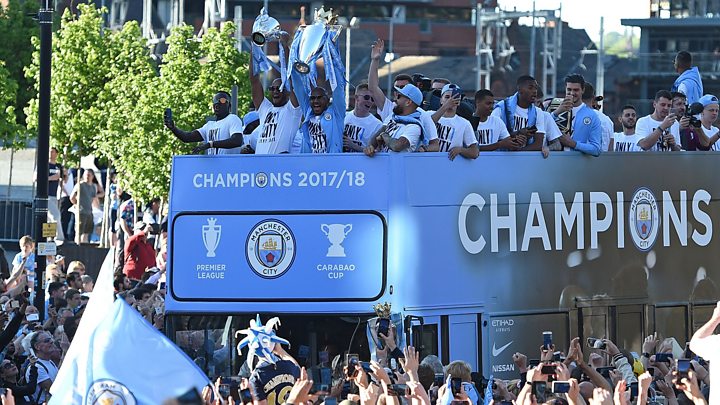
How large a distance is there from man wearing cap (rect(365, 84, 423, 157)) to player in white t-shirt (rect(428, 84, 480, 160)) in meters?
0.33

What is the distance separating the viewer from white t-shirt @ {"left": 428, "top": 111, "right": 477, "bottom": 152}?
608 inches

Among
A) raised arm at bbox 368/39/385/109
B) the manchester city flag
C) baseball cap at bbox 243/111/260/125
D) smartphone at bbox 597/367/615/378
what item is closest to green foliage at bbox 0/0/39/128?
baseball cap at bbox 243/111/260/125

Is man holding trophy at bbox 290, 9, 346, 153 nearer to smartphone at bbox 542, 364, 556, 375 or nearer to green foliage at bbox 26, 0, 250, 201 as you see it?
smartphone at bbox 542, 364, 556, 375

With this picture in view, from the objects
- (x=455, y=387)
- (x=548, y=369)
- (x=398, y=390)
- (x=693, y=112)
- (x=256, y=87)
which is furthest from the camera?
(x=693, y=112)

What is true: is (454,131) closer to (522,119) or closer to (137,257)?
(522,119)

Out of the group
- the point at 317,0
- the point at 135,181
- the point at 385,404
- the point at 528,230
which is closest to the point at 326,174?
the point at 528,230

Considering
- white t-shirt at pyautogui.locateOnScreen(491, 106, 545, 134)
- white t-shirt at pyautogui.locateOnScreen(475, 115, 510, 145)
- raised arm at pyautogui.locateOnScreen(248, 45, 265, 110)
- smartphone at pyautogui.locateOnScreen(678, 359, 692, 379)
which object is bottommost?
smartphone at pyautogui.locateOnScreen(678, 359, 692, 379)

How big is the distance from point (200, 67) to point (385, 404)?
30876mm

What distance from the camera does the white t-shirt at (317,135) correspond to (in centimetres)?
1560

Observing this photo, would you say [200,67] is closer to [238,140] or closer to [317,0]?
[238,140]

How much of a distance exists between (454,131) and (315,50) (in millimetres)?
1385

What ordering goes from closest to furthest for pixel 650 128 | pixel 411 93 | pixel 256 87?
1. pixel 411 93
2. pixel 256 87
3. pixel 650 128

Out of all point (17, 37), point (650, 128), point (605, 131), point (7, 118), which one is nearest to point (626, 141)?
point (650, 128)

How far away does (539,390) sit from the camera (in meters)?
10.2
